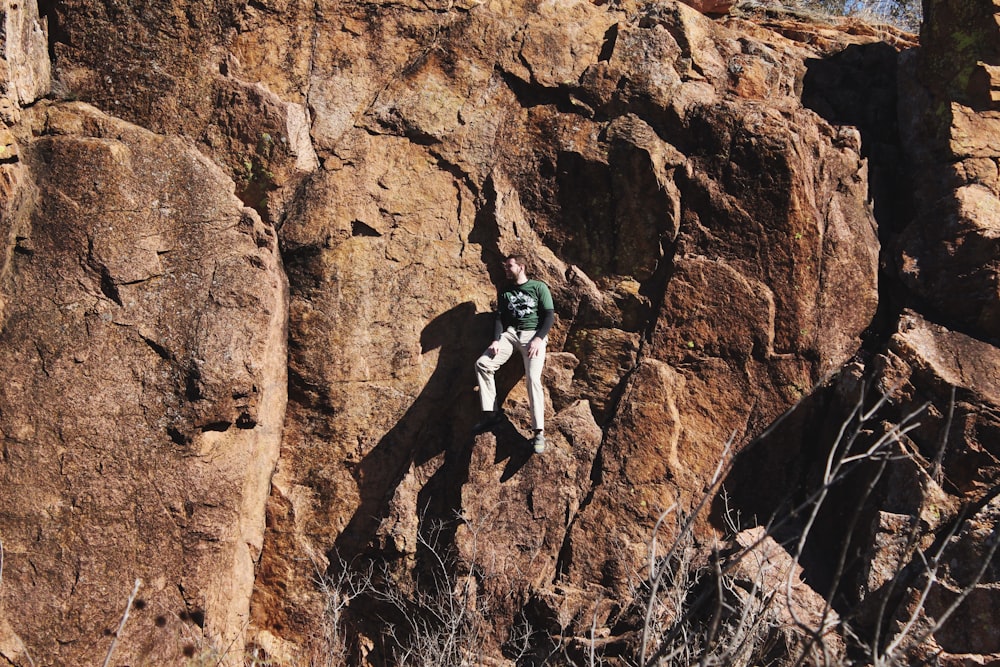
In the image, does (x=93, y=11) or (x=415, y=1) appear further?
(x=415, y=1)

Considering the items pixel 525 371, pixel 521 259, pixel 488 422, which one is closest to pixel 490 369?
pixel 525 371

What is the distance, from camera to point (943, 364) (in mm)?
7605

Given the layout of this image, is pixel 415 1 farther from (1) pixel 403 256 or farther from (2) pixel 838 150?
(2) pixel 838 150

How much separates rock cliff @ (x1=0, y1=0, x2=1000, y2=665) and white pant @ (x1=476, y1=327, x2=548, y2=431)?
37 cm

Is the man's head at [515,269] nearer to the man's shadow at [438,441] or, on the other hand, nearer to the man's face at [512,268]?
the man's face at [512,268]

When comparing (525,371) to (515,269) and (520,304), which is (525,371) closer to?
(520,304)

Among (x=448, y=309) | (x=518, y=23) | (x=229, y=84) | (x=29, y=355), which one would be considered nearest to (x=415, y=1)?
(x=518, y=23)

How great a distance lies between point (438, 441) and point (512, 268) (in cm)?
190

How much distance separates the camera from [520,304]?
26.0 ft

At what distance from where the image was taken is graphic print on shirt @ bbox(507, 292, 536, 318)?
25.9 feet

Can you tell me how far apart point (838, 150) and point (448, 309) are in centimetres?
435

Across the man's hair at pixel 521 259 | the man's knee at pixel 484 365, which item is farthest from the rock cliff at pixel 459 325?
the man's knee at pixel 484 365

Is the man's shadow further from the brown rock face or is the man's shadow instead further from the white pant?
the brown rock face

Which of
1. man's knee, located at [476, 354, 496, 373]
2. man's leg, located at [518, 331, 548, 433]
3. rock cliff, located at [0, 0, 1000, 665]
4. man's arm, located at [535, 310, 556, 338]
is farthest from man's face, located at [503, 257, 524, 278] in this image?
man's knee, located at [476, 354, 496, 373]
